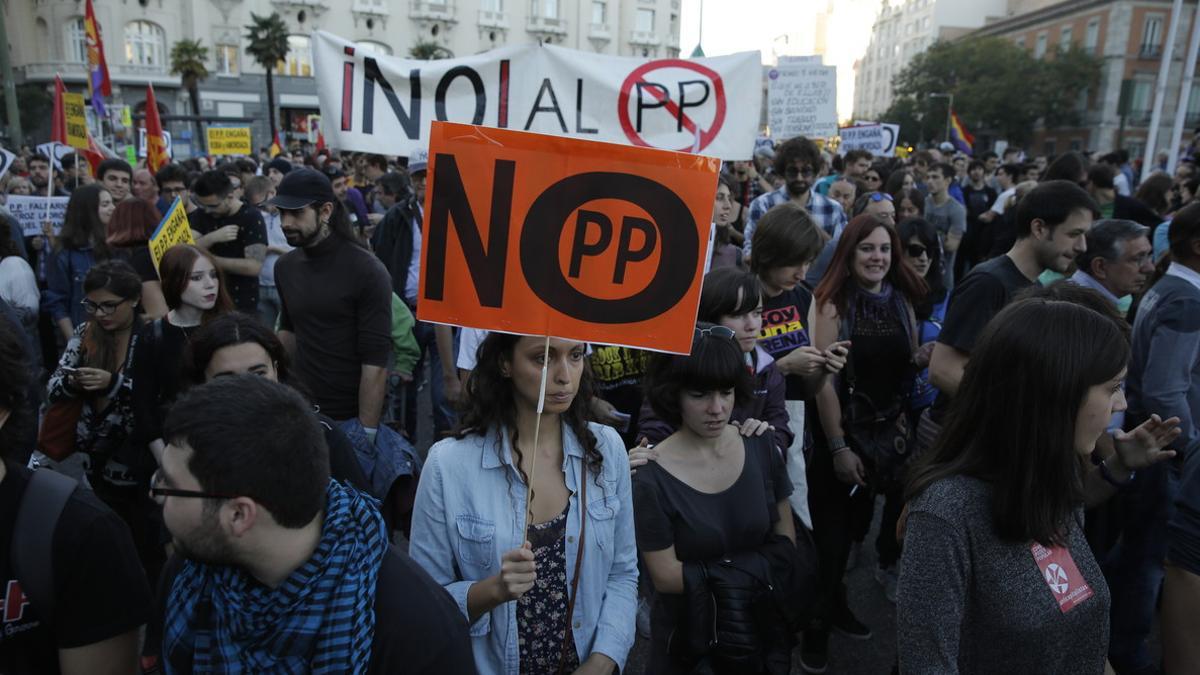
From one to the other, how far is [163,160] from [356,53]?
592 cm

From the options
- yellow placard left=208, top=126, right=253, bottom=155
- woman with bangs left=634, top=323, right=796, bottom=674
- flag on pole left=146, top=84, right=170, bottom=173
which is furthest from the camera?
yellow placard left=208, top=126, right=253, bottom=155

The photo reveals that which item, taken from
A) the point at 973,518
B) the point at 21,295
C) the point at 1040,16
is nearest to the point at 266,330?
the point at 973,518

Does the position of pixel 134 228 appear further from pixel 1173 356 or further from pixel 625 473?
pixel 1173 356

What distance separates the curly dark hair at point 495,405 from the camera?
213 cm

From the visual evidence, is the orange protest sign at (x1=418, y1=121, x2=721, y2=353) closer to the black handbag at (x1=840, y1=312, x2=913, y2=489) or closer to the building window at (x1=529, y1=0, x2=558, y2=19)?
the black handbag at (x1=840, y1=312, x2=913, y2=489)

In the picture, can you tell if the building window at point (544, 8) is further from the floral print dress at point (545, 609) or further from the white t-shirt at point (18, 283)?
the floral print dress at point (545, 609)

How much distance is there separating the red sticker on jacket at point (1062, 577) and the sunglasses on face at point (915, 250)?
374 centimetres

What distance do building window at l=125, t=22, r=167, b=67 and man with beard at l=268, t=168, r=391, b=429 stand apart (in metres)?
55.1

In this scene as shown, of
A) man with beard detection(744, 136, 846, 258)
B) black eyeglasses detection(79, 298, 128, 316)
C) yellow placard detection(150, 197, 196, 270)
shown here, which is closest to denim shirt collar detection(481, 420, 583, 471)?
black eyeglasses detection(79, 298, 128, 316)

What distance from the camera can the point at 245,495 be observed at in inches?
54.1

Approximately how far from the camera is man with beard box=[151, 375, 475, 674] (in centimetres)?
138

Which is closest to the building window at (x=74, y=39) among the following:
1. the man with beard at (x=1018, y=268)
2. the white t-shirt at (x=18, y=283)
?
the white t-shirt at (x=18, y=283)

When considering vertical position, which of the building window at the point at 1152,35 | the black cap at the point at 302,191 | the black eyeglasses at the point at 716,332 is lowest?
the black eyeglasses at the point at 716,332

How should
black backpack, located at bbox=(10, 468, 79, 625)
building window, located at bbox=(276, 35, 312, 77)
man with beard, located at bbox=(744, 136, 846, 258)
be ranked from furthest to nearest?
building window, located at bbox=(276, 35, 312, 77)
man with beard, located at bbox=(744, 136, 846, 258)
black backpack, located at bbox=(10, 468, 79, 625)
